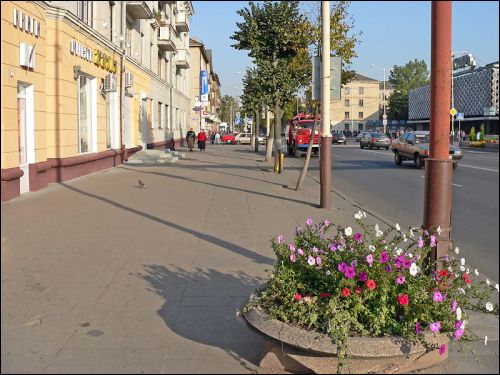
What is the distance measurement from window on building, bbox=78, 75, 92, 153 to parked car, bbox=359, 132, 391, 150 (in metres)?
33.0

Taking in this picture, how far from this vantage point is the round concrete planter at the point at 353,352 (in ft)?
10.8

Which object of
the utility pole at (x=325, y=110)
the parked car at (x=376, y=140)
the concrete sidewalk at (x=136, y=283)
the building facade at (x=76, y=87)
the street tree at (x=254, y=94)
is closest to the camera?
the building facade at (x=76, y=87)

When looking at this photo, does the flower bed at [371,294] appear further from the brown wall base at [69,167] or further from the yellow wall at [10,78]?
the brown wall base at [69,167]

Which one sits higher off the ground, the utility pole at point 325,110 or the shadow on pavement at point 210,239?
the utility pole at point 325,110

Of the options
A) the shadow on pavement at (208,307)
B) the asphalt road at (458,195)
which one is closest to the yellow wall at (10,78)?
the shadow on pavement at (208,307)

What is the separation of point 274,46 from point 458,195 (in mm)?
18019

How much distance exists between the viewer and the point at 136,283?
18.8ft

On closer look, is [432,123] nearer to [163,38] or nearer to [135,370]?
[135,370]

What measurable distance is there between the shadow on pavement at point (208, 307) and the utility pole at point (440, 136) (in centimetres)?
160

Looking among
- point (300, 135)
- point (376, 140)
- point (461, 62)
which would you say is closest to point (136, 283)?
point (461, 62)

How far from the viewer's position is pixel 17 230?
8.09 ft

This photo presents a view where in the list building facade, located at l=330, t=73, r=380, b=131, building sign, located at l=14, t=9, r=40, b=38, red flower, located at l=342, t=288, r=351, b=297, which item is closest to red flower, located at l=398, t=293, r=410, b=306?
red flower, located at l=342, t=288, r=351, b=297

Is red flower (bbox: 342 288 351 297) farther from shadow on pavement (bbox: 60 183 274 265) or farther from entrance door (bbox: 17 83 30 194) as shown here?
shadow on pavement (bbox: 60 183 274 265)

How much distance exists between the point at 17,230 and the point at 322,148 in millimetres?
9350
